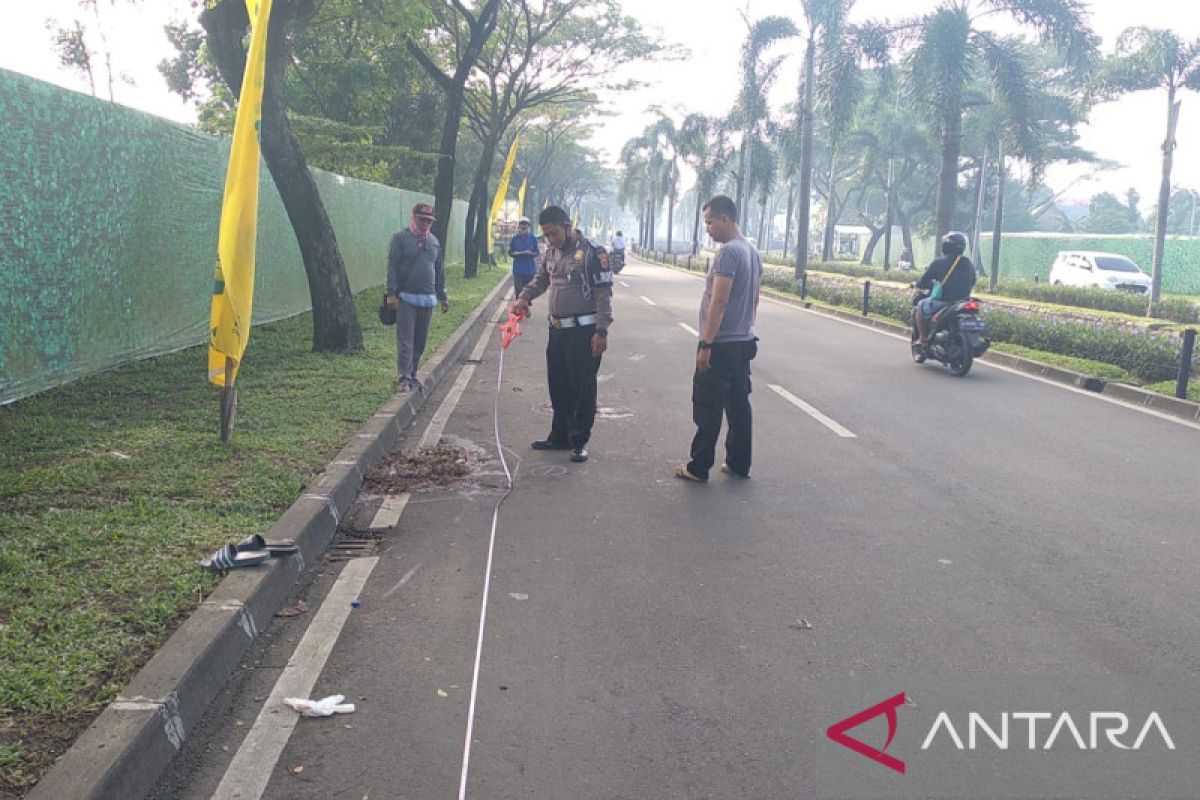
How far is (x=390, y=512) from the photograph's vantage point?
574 cm

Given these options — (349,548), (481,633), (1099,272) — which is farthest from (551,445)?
(1099,272)

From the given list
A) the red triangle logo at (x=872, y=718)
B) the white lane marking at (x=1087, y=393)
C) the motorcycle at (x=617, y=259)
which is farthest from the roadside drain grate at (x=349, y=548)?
the motorcycle at (x=617, y=259)

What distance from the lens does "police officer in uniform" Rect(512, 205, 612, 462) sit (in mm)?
6949

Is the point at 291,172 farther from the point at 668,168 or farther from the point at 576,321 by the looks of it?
A: the point at 668,168

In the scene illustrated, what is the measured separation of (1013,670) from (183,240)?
9.25 metres

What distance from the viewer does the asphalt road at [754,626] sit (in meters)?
3.04

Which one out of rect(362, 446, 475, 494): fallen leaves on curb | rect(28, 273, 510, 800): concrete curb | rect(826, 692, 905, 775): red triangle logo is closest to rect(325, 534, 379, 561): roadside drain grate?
rect(28, 273, 510, 800): concrete curb

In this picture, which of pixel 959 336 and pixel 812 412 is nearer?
pixel 812 412

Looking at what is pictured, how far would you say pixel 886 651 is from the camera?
3871 millimetres

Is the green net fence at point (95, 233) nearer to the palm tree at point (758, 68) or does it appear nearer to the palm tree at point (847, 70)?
the palm tree at point (847, 70)

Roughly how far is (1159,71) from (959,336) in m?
18.9

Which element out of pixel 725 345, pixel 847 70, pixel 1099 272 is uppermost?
pixel 847 70

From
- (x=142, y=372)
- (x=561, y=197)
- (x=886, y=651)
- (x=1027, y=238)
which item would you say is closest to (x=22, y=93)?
(x=142, y=372)

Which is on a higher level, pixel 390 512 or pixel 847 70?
pixel 847 70
